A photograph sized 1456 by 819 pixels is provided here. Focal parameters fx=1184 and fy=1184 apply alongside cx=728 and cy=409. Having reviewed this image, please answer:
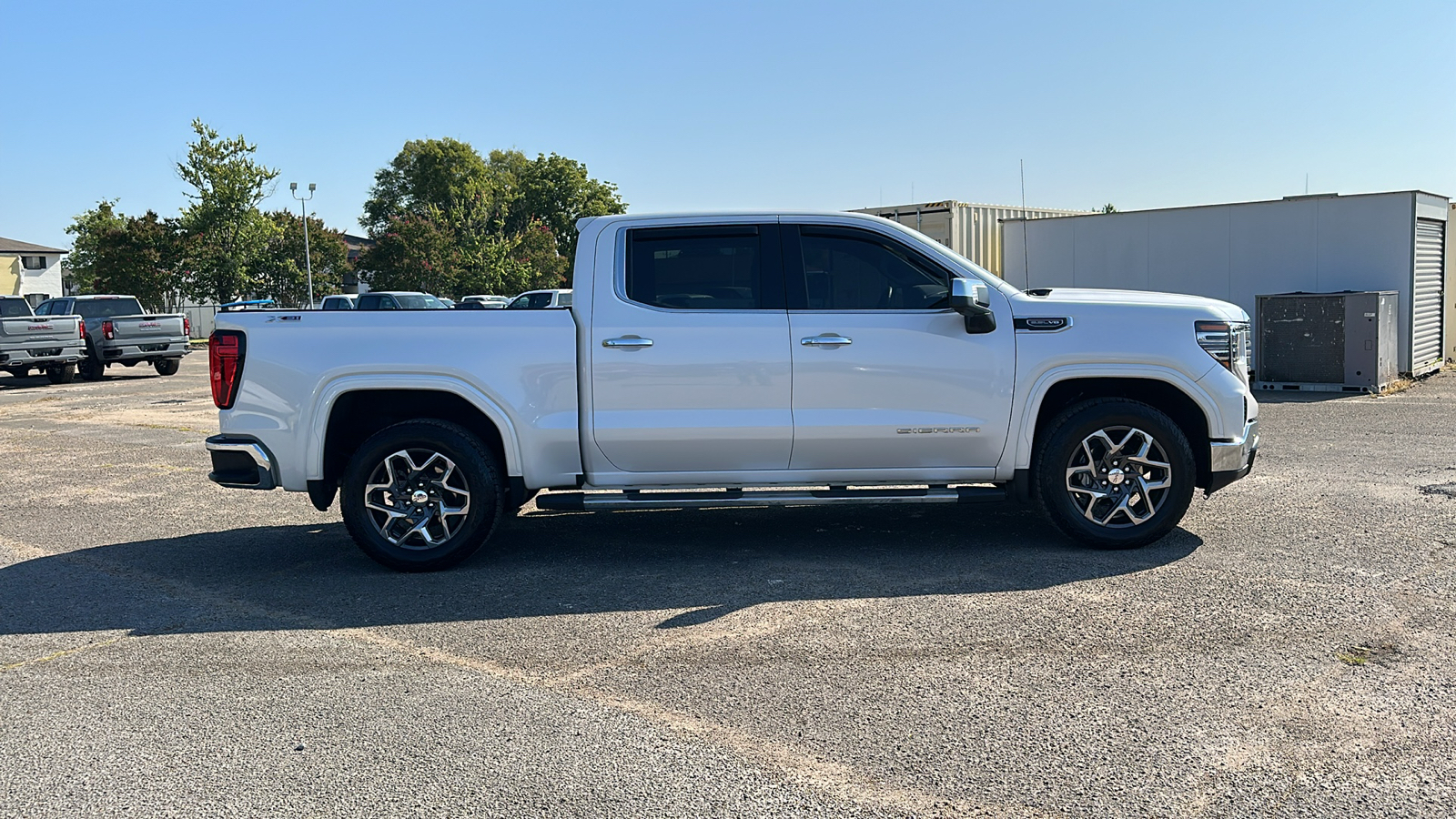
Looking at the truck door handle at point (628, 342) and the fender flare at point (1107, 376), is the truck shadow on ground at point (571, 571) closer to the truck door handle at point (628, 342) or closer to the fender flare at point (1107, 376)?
the fender flare at point (1107, 376)

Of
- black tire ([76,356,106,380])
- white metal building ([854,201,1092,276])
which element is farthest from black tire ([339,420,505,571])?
black tire ([76,356,106,380])

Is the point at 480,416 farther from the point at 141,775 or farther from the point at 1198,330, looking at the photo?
the point at 1198,330

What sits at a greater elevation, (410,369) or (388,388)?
(410,369)

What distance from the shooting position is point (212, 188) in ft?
154

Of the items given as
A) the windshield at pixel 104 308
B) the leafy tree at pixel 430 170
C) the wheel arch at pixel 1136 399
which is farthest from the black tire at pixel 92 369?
the leafy tree at pixel 430 170

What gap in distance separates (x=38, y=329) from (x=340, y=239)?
35.1 metres

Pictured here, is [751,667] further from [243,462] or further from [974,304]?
[243,462]

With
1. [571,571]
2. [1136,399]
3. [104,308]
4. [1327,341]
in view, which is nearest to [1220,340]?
[1136,399]

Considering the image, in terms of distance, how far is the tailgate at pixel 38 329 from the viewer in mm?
23000

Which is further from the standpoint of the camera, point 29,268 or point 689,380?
point 29,268

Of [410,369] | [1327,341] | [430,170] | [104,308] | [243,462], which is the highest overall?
[430,170]

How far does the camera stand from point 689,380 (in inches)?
251

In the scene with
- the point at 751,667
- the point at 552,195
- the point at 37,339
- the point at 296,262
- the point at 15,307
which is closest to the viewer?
the point at 751,667

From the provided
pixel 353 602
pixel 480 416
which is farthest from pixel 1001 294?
pixel 353 602
